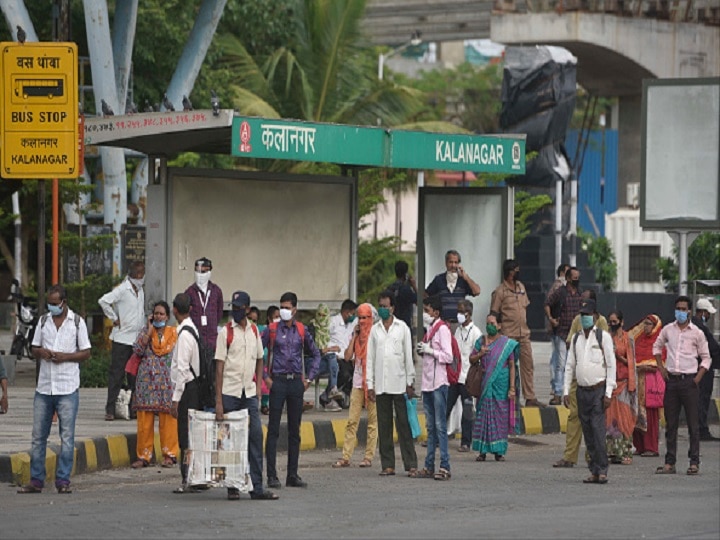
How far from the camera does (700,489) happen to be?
15.1 metres

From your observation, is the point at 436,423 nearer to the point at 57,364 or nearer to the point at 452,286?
the point at 57,364

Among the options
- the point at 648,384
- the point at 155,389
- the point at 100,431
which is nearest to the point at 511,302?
the point at 648,384

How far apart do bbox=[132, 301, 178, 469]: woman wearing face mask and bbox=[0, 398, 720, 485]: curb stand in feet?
0.81

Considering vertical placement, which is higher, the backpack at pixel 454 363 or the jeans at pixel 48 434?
the backpack at pixel 454 363

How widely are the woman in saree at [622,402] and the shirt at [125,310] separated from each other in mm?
4912

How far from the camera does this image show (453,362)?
16.5m

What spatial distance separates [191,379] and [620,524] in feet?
12.3

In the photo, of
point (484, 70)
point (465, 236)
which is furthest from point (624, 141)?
point (465, 236)

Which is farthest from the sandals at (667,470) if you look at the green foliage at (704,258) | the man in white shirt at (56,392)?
the green foliage at (704,258)

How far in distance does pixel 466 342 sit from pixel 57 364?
4.74 m

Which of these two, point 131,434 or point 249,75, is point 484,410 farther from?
point 249,75

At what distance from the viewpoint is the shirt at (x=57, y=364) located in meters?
14.3

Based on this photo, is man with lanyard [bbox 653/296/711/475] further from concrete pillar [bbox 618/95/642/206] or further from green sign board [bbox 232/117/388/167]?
concrete pillar [bbox 618/95/642/206]

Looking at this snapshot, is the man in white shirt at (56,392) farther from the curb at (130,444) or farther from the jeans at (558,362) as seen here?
the jeans at (558,362)
